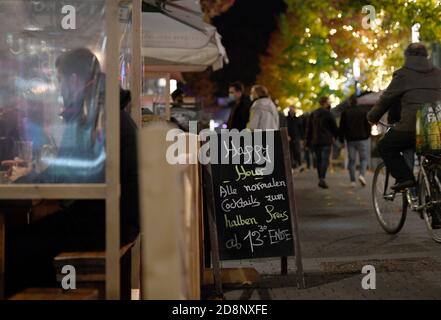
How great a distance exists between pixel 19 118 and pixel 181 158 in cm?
158

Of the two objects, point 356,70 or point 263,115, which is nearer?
point 263,115

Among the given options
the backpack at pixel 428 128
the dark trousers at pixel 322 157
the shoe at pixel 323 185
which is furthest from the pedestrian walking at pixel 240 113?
the backpack at pixel 428 128

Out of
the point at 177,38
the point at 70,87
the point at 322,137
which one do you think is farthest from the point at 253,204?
the point at 322,137

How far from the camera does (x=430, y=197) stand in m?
8.17

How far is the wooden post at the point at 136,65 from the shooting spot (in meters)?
6.29

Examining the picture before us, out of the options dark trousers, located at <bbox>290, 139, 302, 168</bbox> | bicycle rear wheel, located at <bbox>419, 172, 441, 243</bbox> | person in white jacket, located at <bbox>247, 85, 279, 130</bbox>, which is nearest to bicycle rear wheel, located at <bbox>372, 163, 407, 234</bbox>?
bicycle rear wheel, located at <bbox>419, 172, 441, 243</bbox>

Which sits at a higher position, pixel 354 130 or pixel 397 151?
pixel 354 130

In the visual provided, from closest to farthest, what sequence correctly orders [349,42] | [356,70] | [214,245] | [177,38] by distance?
[214,245] → [177,38] → [349,42] → [356,70]

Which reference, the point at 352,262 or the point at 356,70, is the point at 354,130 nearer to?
the point at 352,262

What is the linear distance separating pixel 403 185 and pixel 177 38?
3948mm

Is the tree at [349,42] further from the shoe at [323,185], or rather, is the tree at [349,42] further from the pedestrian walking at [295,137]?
the shoe at [323,185]

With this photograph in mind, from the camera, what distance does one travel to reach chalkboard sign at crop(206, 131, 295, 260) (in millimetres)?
6289

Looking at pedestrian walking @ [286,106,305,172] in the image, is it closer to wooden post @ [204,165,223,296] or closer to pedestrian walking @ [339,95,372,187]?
pedestrian walking @ [339,95,372,187]
